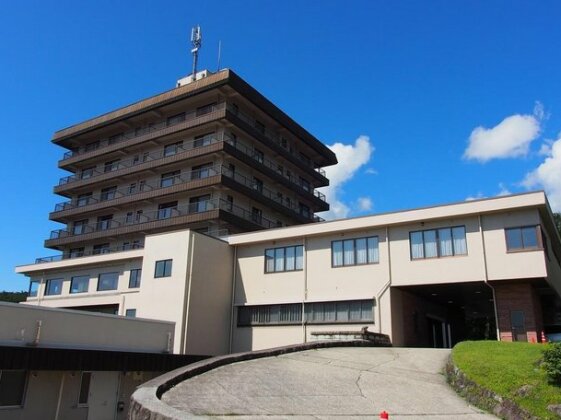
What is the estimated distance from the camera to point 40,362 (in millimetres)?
18594

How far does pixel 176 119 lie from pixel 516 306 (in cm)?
3778

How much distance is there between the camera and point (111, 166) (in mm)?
57219

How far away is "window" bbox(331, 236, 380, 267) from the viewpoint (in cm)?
3011

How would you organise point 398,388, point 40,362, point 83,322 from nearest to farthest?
point 398,388 → point 40,362 → point 83,322

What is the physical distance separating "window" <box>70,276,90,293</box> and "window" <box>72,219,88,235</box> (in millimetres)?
13690

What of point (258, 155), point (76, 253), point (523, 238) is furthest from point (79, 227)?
point (523, 238)

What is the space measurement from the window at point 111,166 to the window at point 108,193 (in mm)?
2035

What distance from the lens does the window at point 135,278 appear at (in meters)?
38.9

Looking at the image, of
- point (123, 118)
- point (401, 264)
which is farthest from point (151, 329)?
point (123, 118)

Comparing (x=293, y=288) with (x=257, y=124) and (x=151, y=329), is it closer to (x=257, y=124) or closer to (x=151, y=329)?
(x=151, y=329)

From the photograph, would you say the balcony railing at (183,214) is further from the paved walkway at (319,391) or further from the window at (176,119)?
the paved walkway at (319,391)

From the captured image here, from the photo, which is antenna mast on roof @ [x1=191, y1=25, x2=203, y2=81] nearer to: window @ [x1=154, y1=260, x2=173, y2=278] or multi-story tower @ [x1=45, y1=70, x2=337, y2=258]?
multi-story tower @ [x1=45, y1=70, x2=337, y2=258]

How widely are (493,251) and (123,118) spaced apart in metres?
41.7

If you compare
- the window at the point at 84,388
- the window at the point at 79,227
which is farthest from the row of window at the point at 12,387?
the window at the point at 79,227
